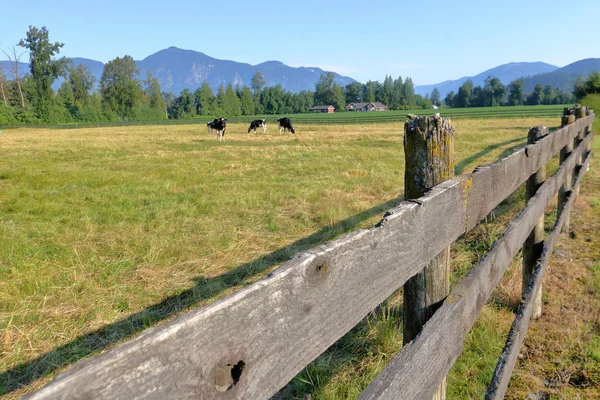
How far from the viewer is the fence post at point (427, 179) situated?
5.93ft

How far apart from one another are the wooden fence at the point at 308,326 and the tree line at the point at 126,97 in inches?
3169

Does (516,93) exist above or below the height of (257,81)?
below

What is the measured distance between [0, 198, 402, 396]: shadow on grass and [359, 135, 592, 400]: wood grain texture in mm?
2938

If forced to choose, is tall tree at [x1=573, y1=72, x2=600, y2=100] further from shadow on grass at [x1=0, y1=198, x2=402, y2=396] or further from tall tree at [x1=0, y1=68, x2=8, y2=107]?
tall tree at [x1=0, y1=68, x2=8, y2=107]

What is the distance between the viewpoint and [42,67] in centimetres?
7575

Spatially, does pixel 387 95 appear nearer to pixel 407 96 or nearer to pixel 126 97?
pixel 407 96

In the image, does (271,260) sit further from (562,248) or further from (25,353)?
(562,248)

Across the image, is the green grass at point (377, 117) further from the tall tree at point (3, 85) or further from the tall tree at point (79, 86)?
the tall tree at point (79, 86)

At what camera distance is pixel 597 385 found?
9.02 ft

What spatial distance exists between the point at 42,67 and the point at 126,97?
1774 cm

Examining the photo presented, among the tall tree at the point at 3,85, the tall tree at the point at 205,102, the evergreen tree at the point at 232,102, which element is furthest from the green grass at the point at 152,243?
the evergreen tree at the point at 232,102

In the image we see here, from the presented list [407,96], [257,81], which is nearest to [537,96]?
[407,96]

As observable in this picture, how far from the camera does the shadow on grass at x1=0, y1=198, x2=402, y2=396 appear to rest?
3180 mm

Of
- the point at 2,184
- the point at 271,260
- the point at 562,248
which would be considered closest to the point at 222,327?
the point at 271,260
